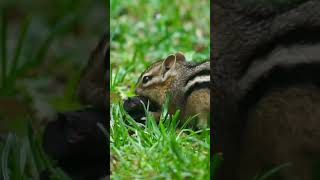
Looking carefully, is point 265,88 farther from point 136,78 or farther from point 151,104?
point 136,78

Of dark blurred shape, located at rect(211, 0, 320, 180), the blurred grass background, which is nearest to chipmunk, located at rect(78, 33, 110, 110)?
the blurred grass background

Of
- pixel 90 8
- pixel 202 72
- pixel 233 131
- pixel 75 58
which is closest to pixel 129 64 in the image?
→ pixel 75 58

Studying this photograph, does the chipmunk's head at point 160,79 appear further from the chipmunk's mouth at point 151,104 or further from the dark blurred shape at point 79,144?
the dark blurred shape at point 79,144

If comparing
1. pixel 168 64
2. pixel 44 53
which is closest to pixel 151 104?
pixel 168 64

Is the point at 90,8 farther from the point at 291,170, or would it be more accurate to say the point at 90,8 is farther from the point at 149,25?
the point at 291,170

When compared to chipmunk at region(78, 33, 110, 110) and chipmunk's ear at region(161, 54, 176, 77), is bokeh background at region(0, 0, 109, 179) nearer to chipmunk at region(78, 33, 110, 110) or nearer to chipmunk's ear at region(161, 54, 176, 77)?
chipmunk at region(78, 33, 110, 110)

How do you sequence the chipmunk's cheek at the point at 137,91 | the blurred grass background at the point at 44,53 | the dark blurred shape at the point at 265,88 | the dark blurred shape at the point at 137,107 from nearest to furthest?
the dark blurred shape at the point at 265,88 → the dark blurred shape at the point at 137,107 → the chipmunk's cheek at the point at 137,91 → the blurred grass background at the point at 44,53

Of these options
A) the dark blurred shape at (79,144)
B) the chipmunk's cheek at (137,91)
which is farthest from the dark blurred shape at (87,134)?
the chipmunk's cheek at (137,91)
